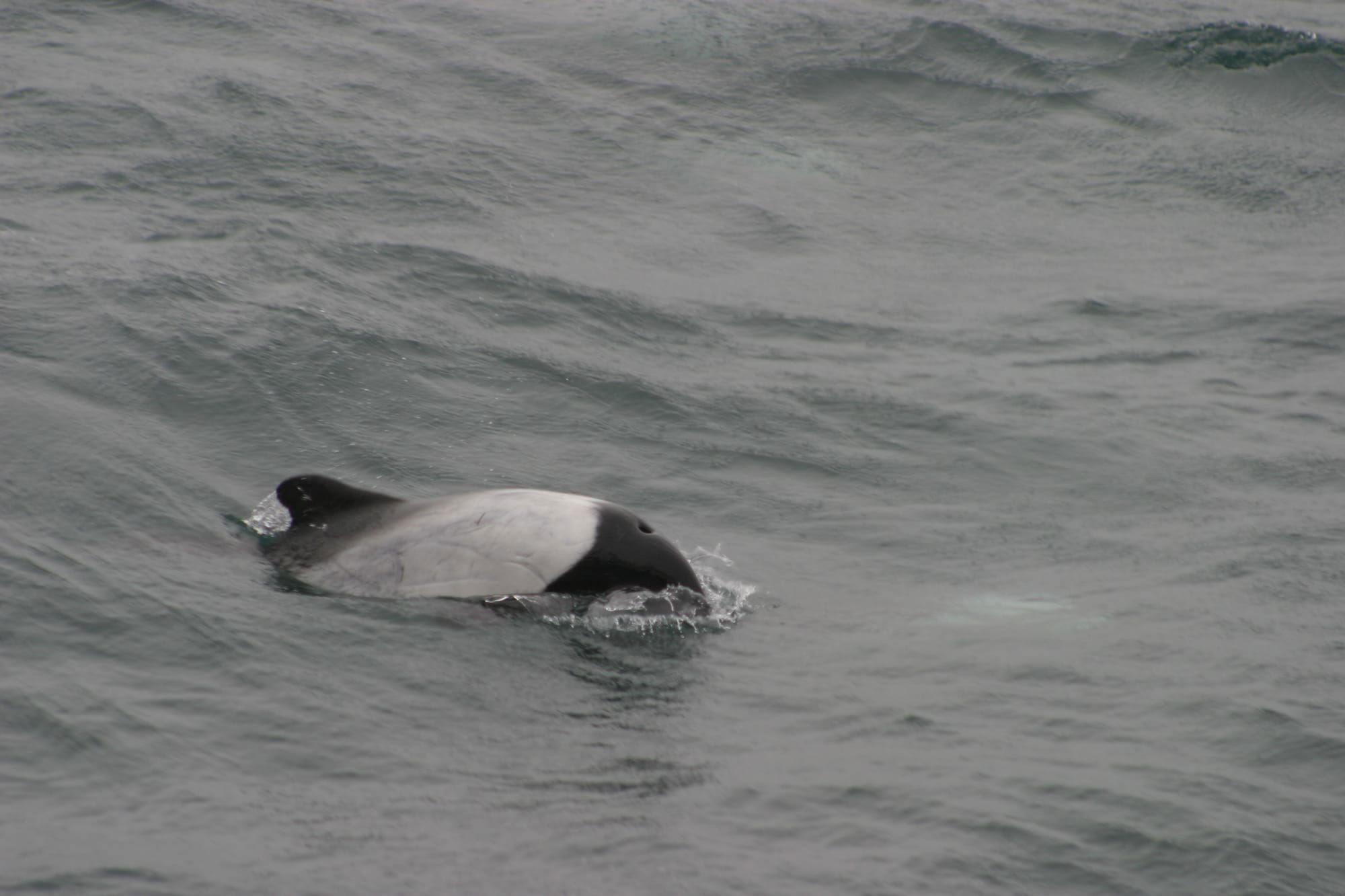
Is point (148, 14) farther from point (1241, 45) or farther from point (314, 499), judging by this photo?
point (1241, 45)

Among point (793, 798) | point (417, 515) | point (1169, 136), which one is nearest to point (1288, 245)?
point (1169, 136)

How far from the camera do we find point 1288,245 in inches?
682

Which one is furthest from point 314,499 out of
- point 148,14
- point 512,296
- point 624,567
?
point 148,14

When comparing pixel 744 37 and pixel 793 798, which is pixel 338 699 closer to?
pixel 793 798

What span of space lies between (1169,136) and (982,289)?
16.5 ft

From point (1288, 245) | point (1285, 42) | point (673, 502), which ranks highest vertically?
point (1285, 42)

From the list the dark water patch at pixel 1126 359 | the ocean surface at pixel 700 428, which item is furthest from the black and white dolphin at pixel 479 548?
the dark water patch at pixel 1126 359

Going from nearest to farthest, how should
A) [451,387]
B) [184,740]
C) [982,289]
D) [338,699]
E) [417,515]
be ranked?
[184,740]
[338,699]
[417,515]
[451,387]
[982,289]

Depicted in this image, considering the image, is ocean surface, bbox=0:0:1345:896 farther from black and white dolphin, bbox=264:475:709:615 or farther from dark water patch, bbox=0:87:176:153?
black and white dolphin, bbox=264:475:709:615

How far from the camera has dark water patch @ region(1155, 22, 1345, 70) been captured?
69.6 feet

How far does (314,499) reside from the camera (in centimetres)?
923

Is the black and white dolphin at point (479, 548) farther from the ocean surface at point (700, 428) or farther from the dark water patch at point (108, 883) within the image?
the dark water patch at point (108, 883)

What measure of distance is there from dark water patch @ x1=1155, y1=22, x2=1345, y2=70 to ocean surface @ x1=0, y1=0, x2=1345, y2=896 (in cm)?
8

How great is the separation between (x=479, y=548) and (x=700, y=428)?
3.91 meters
